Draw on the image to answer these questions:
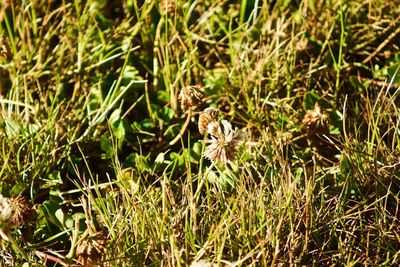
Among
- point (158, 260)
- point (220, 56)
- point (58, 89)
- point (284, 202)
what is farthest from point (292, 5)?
point (158, 260)

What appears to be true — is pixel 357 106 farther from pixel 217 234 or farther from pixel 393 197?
pixel 217 234

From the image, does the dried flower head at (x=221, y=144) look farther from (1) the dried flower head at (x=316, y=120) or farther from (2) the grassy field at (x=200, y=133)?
(1) the dried flower head at (x=316, y=120)

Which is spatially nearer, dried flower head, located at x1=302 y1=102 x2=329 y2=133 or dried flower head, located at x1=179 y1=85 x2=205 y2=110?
dried flower head, located at x1=179 y1=85 x2=205 y2=110

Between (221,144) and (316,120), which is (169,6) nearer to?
(316,120)

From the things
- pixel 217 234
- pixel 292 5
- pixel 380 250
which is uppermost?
pixel 292 5

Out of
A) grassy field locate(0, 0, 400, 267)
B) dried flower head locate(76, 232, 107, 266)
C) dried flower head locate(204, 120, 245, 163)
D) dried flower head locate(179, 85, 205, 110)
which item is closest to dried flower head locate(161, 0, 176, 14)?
grassy field locate(0, 0, 400, 267)

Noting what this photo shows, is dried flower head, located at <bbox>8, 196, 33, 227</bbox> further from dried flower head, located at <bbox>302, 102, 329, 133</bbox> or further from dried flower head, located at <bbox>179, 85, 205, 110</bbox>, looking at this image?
dried flower head, located at <bbox>302, 102, 329, 133</bbox>
